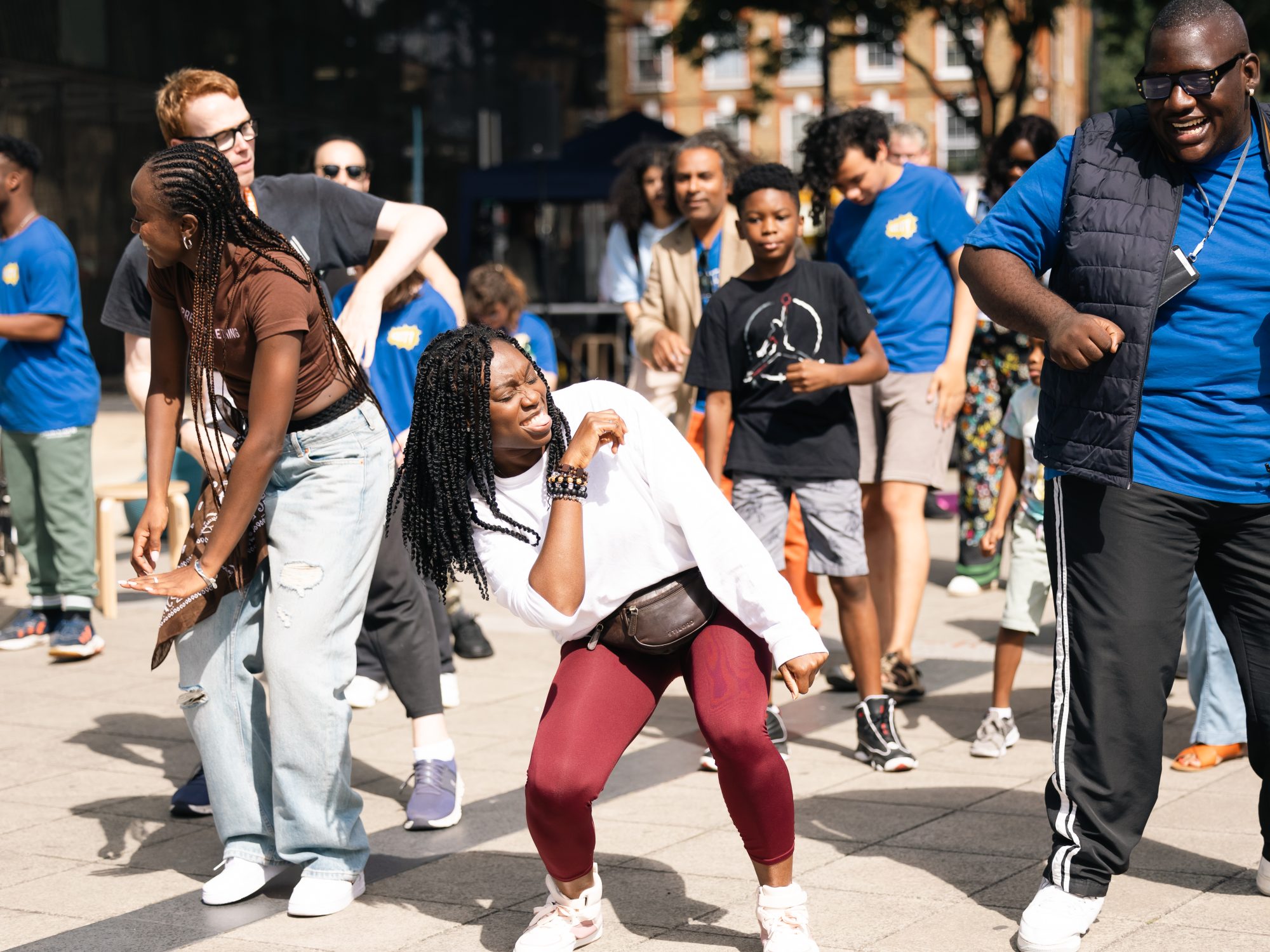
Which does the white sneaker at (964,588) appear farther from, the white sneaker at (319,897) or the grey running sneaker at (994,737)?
the white sneaker at (319,897)

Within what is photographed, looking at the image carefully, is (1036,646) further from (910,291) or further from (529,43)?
(529,43)

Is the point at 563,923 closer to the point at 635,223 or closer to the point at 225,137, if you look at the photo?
the point at 225,137

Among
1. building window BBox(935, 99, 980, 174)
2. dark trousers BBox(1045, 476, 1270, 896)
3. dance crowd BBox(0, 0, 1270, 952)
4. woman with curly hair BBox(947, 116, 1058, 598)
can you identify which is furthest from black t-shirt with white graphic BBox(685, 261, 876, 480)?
building window BBox(935, 99, 980, 174)

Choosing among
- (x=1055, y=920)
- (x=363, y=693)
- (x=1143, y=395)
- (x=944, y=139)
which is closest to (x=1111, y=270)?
(x=1143, y=395)

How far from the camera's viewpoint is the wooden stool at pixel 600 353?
1902 centimetres

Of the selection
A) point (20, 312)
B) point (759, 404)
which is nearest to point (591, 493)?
point (759, 404)

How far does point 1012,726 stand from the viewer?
17.6ft

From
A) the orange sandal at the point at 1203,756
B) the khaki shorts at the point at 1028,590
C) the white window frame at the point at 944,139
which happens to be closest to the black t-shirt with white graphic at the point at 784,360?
the khaki shorts at the point at 1028,590

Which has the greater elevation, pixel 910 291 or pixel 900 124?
pixel 900 124

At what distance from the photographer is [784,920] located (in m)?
3.48

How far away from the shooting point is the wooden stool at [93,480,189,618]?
8211 mm

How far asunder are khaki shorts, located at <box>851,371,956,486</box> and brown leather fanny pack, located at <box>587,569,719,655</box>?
262 centimetres

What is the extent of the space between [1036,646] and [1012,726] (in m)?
1.78

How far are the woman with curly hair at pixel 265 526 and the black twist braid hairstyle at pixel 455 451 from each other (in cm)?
33
